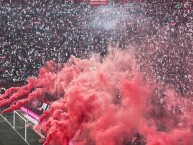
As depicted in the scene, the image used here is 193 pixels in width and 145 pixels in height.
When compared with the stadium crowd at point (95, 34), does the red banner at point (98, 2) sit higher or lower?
higher

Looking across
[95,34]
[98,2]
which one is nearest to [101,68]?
[95,34]

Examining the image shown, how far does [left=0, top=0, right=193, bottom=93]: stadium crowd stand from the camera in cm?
2457

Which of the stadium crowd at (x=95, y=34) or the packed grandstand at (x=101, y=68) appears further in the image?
the stadium crowd at (x=95, y=34)

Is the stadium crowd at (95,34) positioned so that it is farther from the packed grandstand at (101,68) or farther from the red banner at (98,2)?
the red banner at (98,2)

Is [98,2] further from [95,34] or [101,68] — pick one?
[101,68]

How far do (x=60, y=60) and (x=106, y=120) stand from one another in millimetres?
18837

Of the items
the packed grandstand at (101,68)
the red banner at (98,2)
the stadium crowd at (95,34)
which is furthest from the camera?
the red banner at (98,2)

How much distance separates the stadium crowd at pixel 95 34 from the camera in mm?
24573

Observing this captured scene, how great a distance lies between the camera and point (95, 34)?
3294 centimetres

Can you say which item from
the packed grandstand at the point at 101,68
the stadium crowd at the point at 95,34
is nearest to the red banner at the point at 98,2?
the packed grandstand at the point at 101,68

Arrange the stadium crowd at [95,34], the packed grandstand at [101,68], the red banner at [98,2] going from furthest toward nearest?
the red banner at [98,2], the stadium crowd at [95,34], the packed grandstand at [101,68]

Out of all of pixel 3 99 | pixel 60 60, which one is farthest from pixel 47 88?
pixel 60 60

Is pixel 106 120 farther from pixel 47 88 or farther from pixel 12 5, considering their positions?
pixel 12 5

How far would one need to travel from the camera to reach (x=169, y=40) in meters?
26.1
